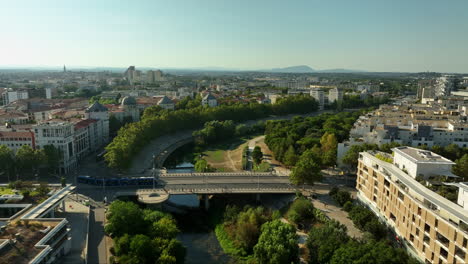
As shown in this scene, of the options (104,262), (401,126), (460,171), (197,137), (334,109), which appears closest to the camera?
(104,262)

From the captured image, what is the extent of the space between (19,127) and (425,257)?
59.5m

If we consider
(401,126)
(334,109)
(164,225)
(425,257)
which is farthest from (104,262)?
(334,109)

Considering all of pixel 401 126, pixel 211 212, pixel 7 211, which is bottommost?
pixel 211 212

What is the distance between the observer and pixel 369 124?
54.3 m

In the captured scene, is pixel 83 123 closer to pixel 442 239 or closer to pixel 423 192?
pixel 423 192

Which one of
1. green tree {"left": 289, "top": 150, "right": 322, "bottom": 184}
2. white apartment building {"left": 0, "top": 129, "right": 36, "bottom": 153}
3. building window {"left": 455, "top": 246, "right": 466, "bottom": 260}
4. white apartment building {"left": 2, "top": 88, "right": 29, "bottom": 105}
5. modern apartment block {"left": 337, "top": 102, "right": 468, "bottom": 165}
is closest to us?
building window {"left": 455, "top": 246, "right": 466, "bottom": 260}

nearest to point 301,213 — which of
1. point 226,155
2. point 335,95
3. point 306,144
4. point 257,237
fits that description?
point 257,237

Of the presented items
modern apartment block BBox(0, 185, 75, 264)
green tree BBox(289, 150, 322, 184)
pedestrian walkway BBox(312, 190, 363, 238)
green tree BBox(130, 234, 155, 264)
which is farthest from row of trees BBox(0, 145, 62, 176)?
pedestrian walkway BBox(312, 190, 363, 238)

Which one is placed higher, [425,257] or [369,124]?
[369,124]

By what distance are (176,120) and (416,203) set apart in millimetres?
57240

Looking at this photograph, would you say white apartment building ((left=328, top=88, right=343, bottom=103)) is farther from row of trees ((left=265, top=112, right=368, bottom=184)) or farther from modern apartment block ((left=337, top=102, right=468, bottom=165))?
modern apartment block ((left=337, top=102, right=468, bottom=165))

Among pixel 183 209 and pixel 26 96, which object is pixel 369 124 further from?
pixel 26 96

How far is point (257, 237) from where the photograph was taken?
104 ft

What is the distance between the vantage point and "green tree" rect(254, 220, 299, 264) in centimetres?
2653
